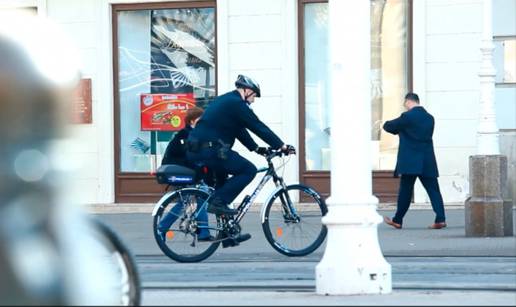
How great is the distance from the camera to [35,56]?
14.1 feet

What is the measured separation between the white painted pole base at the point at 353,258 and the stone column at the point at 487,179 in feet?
18.7

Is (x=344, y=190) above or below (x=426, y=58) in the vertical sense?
below

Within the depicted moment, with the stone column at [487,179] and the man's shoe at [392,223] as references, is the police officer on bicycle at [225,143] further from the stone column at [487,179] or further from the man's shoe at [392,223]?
the man's shoe at [392,223]

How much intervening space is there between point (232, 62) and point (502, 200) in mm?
6628

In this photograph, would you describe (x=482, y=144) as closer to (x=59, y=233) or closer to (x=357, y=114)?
(x=357, y=114)

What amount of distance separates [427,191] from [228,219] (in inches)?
169

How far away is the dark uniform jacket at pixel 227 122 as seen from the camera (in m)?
11.5

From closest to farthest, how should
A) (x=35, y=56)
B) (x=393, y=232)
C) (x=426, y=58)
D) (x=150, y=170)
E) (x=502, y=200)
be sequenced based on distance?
(x=35, y=56) < (x=502, y=200) < (x=393, y=232) < (x=426, y=58) < (x=150, y=170)

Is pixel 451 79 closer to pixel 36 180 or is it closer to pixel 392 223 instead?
pixel 392 223

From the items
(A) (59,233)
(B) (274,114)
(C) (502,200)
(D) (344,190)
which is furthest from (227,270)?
(B) (274,114)

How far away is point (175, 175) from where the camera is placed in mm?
11297

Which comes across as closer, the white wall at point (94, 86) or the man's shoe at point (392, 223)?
the man's shoe at point (392, 223)

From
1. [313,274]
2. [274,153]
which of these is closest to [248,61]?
[274,153]

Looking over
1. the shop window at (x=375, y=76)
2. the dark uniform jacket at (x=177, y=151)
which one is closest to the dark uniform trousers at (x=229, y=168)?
the dark uniform jacket at (x=177, y=151)
